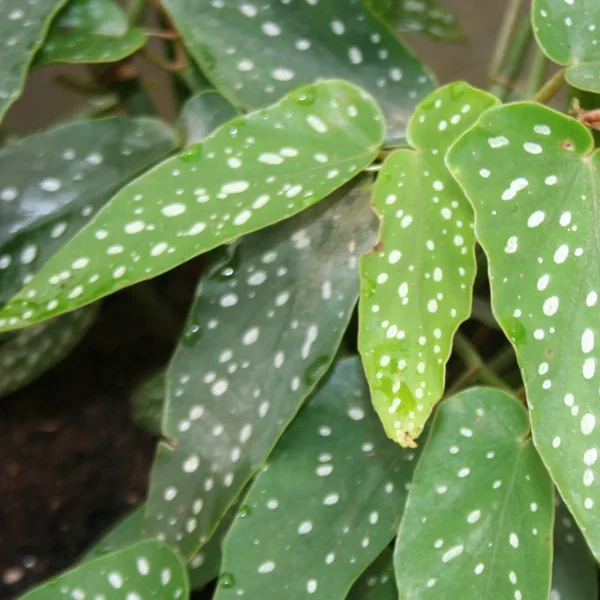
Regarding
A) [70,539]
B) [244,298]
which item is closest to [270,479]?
[244,298]

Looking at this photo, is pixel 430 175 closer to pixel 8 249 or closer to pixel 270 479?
pixel 270 479

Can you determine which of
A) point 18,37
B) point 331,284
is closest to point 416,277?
point 331,284

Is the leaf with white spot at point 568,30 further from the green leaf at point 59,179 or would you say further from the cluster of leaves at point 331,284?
the green leaf at point 59,179

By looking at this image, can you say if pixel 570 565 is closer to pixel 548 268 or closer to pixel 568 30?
pixel 548 268

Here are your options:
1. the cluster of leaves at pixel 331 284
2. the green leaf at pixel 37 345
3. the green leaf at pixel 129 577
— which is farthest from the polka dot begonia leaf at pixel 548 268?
the green leaf at pixel 37 345

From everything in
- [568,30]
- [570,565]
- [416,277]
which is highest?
[568,30]

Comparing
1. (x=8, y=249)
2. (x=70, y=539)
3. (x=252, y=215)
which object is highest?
(x=252, y=215)
